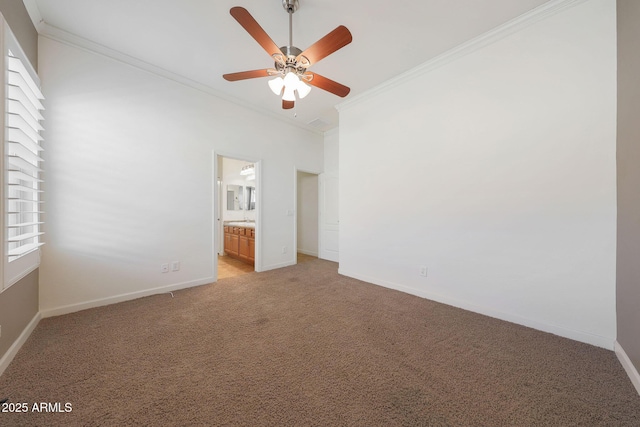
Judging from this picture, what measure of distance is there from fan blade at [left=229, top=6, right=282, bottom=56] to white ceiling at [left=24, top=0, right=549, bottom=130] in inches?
23.1

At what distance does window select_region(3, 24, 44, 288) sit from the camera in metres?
1.47

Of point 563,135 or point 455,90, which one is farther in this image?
point 455,90

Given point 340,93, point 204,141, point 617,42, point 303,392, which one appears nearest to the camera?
point 303,392

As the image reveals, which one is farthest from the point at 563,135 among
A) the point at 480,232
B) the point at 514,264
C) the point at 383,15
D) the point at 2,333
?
the point at 2,333

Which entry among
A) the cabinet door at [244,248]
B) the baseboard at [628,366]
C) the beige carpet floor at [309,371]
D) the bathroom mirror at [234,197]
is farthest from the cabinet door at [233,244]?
the baseboard at [628,366]

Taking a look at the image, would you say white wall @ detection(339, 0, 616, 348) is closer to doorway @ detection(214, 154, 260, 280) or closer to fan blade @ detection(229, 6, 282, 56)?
fan blade @ detection(229, 6, 282, 56)

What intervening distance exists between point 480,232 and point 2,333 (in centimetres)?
396

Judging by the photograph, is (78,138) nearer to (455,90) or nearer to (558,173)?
(455,90)

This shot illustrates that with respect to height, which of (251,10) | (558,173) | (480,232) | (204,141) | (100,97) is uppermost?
(251,10)

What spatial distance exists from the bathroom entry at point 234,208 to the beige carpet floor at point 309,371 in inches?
99.0

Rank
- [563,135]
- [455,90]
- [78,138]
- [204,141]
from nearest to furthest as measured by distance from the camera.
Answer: [563,135] → [78,138] → [455,90] → [204,141]

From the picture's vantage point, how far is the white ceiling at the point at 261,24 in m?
2.00

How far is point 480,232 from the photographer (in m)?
2.42

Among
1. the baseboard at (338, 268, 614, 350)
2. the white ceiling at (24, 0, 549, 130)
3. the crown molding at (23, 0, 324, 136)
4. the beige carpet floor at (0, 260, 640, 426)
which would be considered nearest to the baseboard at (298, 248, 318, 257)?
the baseboard at (338, 268, 614, 350)
